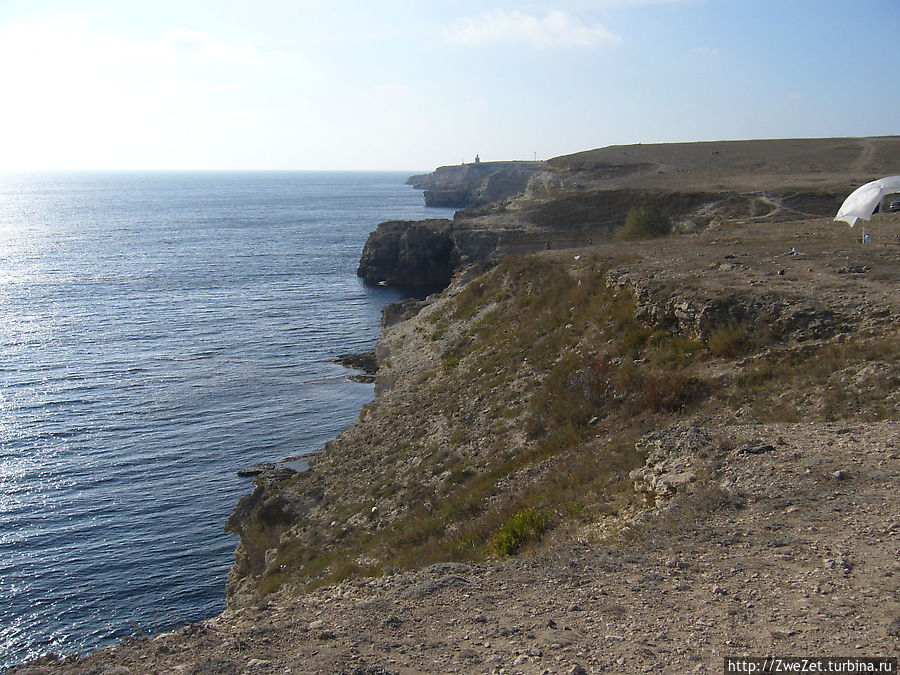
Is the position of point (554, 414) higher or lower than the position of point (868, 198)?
lower

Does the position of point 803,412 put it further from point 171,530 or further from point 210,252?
point 210,252

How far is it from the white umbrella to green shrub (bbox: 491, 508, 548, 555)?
712 inches

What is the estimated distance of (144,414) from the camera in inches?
A: 1432

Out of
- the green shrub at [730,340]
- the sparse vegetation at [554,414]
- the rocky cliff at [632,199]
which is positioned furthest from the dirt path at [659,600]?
the rocky cliff at [632,199]

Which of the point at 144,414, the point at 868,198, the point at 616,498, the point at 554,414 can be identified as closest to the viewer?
the point at 616,498

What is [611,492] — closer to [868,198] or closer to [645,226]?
[868,198]

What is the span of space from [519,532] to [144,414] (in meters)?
29.7

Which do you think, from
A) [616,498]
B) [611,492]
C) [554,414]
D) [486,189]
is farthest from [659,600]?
[486,189]

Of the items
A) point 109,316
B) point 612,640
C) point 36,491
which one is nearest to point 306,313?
point 109,316

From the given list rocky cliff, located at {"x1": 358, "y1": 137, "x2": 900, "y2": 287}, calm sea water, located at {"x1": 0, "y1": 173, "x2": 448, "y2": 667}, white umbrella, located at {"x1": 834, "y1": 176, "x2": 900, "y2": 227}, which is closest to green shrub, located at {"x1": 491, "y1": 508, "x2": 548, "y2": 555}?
calm sea water, located at {"x1": 0, "y1": 173, "x2": 448, "y2": 667}

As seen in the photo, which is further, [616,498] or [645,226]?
[645,226]

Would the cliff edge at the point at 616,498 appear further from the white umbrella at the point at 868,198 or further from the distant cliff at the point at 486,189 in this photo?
the distant cliff at the point at 486,189

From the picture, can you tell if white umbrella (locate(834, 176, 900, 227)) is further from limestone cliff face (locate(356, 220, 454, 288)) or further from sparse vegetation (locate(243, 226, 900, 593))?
limestone cliff face (locate(356, 220, 454, 288))

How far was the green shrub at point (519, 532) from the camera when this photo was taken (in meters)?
12.1
